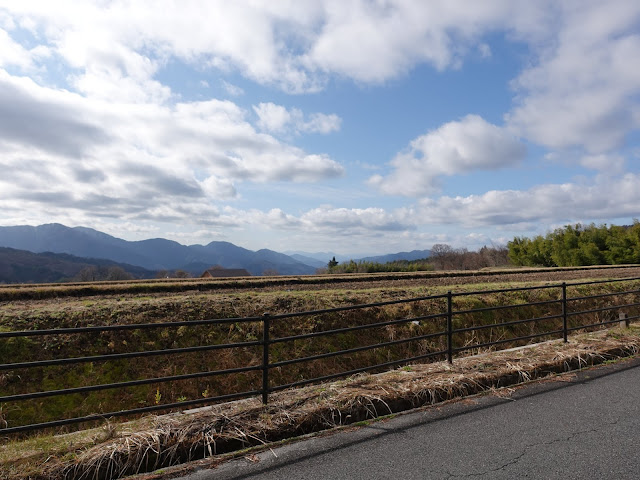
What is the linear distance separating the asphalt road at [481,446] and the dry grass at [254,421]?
0.31m

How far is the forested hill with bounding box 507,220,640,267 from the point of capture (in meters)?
58.4

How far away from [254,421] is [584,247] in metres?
73.7

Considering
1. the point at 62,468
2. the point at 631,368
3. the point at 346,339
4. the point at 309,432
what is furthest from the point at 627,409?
the point at 346,339

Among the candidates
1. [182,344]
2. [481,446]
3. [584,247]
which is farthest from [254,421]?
[584,247]

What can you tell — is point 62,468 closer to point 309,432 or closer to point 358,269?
point 309,432

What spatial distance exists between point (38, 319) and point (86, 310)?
1.11 m

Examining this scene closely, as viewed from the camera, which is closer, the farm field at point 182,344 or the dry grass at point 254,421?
the dry grass at point 254,421

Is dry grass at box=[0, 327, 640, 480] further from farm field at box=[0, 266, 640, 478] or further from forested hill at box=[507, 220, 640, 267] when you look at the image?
forested hill at box=[507, 220, 640, 267]

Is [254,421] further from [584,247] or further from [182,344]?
[584,247]

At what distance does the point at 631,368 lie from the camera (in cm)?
675

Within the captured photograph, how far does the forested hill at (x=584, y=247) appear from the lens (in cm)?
5838

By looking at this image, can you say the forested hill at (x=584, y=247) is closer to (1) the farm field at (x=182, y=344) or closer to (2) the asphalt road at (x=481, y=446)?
(1) the farm field at (x=182, y=344)

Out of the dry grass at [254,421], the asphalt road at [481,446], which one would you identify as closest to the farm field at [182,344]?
the dry grass at [254,421]

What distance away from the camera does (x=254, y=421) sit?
14.8 ft
